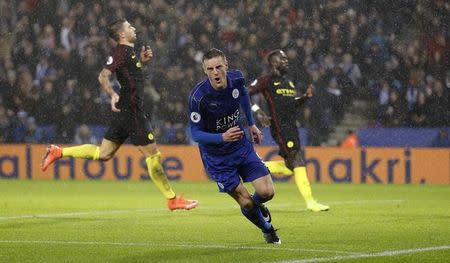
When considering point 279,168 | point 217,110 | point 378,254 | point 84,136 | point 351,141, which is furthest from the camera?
point 84,136

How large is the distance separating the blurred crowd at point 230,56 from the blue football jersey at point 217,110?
14.2 metres

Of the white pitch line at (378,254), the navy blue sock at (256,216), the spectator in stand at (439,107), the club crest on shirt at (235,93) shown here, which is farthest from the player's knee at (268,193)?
the spectator in stand at (439,107)

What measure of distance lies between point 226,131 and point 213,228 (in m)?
2.76

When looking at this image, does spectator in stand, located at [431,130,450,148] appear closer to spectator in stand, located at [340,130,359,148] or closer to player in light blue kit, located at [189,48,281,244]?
spectator in stand, located at [340,130,359,148]

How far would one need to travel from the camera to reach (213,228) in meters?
13.1

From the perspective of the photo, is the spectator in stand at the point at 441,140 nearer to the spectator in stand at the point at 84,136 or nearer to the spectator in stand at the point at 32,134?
the spectator in stand at the point at 84,136

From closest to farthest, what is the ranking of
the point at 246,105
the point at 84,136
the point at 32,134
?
1. the point at 246,105
2. the point at 84,136
3. the point at 32,134

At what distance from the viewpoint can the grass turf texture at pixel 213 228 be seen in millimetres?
10195

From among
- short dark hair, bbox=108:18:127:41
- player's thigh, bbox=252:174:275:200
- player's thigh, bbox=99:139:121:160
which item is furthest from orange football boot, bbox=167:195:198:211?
player's thigh, bbox=252:174:275:200

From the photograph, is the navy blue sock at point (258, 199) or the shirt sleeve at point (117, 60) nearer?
the navy blue sock at point (258, 199)

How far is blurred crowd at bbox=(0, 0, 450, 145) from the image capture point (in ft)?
83.6

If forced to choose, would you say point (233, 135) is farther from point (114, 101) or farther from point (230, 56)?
point (230, 56)

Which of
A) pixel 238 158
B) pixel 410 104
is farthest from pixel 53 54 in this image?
pixel 238 158

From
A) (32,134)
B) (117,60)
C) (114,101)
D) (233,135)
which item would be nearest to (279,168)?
(114,101)
